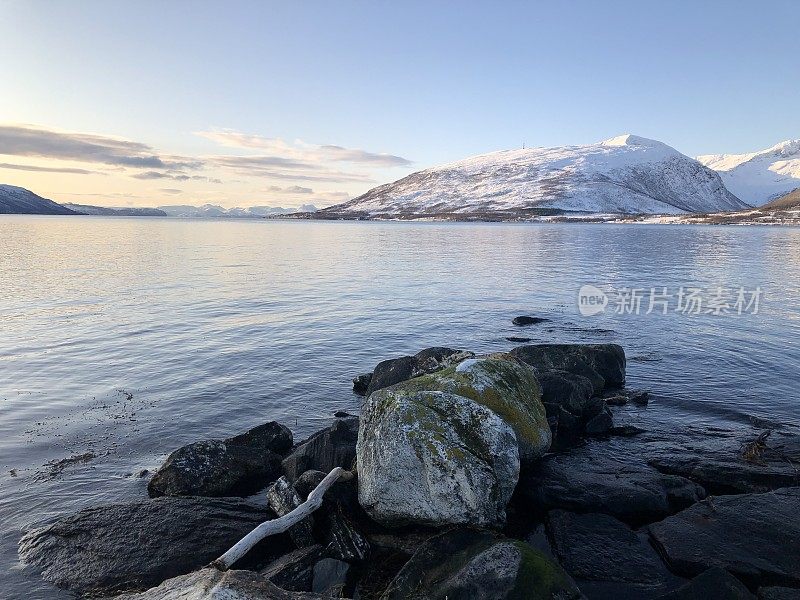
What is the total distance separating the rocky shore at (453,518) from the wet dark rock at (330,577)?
0.02 metres

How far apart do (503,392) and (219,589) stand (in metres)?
8.43

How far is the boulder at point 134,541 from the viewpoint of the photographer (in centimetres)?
1039

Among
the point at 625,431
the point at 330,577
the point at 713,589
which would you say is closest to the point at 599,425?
the point at 625,431

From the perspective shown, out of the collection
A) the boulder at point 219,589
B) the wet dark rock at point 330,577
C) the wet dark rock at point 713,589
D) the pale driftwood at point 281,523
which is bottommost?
the wet dark rock at point 330,577

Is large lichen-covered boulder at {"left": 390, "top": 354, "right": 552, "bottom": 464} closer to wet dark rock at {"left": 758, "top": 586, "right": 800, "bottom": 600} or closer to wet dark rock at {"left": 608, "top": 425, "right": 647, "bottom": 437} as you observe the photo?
wet dark rock at {"left": 608, "top": 425, "right": 647, "bottom": 437}

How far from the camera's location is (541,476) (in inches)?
518

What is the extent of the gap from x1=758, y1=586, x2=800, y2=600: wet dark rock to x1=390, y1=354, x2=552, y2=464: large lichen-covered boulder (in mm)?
5567

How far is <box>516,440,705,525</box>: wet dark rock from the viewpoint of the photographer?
11992mm

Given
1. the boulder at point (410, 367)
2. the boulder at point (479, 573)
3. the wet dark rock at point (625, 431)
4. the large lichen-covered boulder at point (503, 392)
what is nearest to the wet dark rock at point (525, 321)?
the boulder at point (410, 367)

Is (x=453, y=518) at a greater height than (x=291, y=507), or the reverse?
(x=453, y=518)

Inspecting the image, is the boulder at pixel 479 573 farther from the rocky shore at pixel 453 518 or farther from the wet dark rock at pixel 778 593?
the wet dark rock at pixel 778 593

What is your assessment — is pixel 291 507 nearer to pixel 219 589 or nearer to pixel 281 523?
pixel 281 523

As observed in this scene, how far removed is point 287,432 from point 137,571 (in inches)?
258

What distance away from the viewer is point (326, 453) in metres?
14.4
